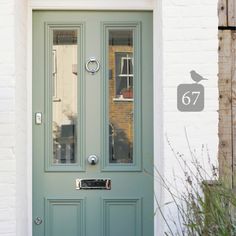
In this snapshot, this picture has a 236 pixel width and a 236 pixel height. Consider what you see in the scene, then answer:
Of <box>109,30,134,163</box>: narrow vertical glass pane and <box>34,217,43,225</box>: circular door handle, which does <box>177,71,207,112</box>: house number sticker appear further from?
<box>34,217,43,225</box>: circular door handle

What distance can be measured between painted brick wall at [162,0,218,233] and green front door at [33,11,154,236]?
40cm

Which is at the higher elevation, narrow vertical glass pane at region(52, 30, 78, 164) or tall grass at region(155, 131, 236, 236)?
narrow vertical glass pane at region(52, 30, 78, 164)

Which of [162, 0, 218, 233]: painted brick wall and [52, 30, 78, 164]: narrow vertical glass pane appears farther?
[52, 30, 78, 164]: narrow vertical glass pane

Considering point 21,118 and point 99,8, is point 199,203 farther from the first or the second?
point 99,8

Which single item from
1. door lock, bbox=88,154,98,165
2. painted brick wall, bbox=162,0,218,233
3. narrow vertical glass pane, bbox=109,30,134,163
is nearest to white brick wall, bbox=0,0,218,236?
painted brick wall, bbox=162,0,218,233

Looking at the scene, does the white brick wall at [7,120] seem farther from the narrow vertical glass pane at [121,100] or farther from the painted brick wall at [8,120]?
the narrow vertical glass pane at [121,100]

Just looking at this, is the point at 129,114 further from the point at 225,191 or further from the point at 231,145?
the point at 225,191

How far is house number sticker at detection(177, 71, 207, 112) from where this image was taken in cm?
401

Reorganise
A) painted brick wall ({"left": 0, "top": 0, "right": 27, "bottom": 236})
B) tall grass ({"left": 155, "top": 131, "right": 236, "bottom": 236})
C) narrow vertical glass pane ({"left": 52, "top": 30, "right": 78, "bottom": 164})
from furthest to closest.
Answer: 1. narrow vertical glass pane ({"left": 52, "top": 30, "right": 78, "bottom": 164})
2. painted brick wall ({"left": 0, "top": 0, "right": 27, "bottom": 236})
3. tall grass ({"left": 155, "top": 131, "right": 236, "bottom": 236})

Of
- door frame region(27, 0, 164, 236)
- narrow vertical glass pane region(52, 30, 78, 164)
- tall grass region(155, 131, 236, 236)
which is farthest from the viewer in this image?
narrow vertical glass pane region(52, 30, 78, 164)

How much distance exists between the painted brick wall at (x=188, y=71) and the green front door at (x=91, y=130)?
0.40 m

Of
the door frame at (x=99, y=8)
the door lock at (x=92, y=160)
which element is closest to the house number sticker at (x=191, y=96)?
the door frame at (x=99, y=8)

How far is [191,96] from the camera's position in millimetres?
4008

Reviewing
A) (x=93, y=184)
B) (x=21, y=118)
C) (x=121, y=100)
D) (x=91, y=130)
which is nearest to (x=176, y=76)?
(x=121, y=100)
